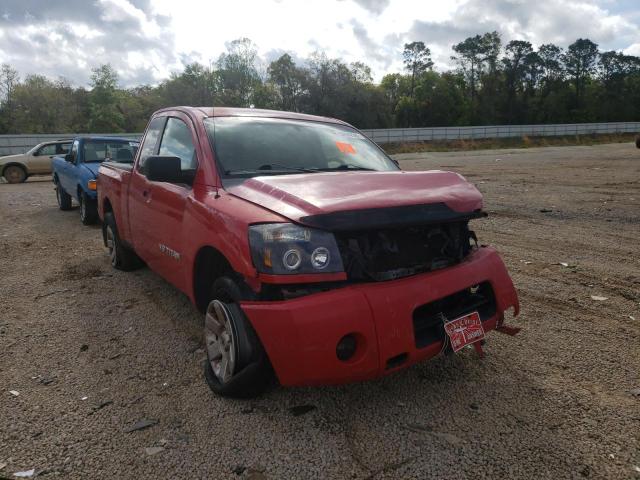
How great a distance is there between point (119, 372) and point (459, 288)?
2.28m

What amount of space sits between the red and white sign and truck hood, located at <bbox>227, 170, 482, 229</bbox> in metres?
0.58

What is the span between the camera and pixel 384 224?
8.12ft

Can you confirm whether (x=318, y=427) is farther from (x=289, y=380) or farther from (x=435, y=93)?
(x=435, y=93)

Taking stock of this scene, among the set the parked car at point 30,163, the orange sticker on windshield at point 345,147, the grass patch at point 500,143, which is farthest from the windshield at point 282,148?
the grass patch at point 500,143

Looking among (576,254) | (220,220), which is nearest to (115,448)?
(220,220)

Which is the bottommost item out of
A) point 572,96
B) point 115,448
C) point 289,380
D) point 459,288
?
point 115,448

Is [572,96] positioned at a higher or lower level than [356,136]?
higher

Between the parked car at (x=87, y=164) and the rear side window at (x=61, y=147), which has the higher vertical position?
the rear side window at (x=61, y=147)

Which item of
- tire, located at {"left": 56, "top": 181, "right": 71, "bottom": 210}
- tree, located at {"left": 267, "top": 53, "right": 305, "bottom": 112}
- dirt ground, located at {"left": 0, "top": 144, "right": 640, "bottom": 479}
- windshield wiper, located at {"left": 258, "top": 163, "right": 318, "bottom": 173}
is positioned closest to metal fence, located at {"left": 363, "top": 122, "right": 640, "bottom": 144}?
tree, located at {"left": 267, "top": 53, "right": 305, "bottom": 112}

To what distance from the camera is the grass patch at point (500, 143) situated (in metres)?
39.9

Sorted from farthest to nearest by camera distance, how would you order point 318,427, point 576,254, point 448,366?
point 576,254 < point 448,366 < point 318,427

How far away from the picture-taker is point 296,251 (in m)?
2.41

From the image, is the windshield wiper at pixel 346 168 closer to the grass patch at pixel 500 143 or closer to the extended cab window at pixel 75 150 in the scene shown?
the extended cab window at pixel 75 150

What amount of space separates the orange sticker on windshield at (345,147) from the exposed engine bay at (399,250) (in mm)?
1300
